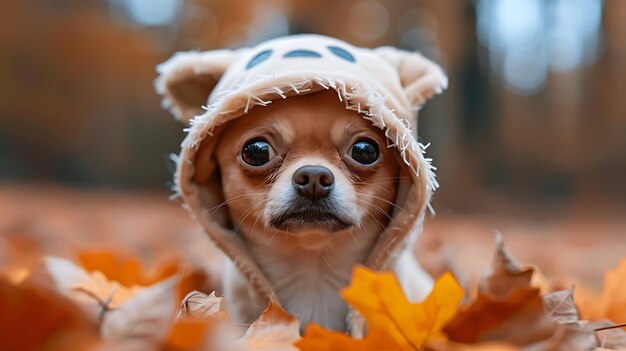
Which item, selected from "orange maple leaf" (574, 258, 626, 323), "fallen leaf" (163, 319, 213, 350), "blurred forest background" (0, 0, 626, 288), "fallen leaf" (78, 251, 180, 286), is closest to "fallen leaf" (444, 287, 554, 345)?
"fallen leaf" (163, 319, 213, 350)

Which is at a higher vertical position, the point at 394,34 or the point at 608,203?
the point at 394,34

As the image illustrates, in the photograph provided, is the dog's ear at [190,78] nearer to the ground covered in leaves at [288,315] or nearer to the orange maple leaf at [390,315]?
the ground covered in leaves at [288,315]

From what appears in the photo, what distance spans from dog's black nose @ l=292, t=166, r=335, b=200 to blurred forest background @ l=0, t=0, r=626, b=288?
4.05m

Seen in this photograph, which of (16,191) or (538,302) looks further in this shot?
(16,191)

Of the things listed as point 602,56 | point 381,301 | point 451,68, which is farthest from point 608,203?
point 381,301

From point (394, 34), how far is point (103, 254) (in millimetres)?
4838

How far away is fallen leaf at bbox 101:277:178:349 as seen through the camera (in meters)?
0.73

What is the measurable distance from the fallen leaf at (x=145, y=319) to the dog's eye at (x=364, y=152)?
54 centimetres

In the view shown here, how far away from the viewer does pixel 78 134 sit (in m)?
7.39

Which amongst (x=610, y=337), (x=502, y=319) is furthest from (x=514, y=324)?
(x=610, y=337)

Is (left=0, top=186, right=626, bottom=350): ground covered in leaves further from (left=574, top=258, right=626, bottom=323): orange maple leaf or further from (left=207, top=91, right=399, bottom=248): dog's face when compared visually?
(left=207, top=91, right=399, bottom=248): dog's face

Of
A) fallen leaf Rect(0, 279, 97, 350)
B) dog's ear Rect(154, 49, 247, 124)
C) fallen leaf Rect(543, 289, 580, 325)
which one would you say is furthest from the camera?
dog's ear Rect(154, 49, 247, 124)

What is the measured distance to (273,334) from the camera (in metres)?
0.90

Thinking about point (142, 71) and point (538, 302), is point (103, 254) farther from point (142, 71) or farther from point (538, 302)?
point (142, 71)
